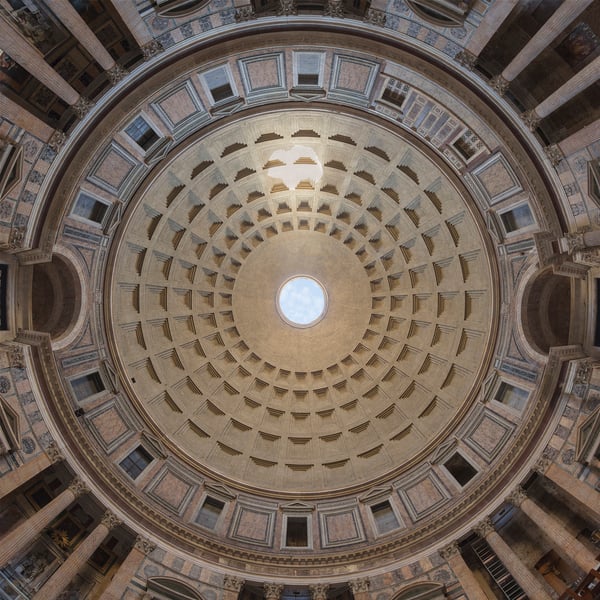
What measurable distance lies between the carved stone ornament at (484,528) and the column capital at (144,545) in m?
15.9

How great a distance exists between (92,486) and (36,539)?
317cm

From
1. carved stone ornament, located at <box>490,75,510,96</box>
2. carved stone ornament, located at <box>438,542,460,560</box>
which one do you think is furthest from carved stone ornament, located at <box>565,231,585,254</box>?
carved stone ornament, located at <box>438,542,460,560</box>

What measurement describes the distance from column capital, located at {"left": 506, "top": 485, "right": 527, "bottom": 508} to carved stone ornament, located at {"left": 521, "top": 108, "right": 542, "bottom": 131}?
54.0ft

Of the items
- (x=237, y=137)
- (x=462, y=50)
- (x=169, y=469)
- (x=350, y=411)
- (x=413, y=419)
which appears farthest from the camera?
(x=350, y=411)

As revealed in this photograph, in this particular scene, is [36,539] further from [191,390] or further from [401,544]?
[401,544]

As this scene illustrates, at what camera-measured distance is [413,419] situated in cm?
3284

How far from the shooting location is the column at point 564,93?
Result: 1911 centimetres

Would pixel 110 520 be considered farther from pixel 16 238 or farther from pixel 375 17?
pixel 375 17

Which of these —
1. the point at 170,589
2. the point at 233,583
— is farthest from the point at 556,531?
the point at 170,589

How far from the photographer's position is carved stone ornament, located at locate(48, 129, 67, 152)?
22.0 metres

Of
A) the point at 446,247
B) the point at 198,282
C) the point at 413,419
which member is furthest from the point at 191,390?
the point at 446,247

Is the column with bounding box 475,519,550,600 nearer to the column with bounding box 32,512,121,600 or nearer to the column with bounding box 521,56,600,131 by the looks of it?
the column with bounding box 32,512,121,600

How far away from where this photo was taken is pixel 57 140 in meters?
22.2

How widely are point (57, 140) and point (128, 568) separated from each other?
19.7m
